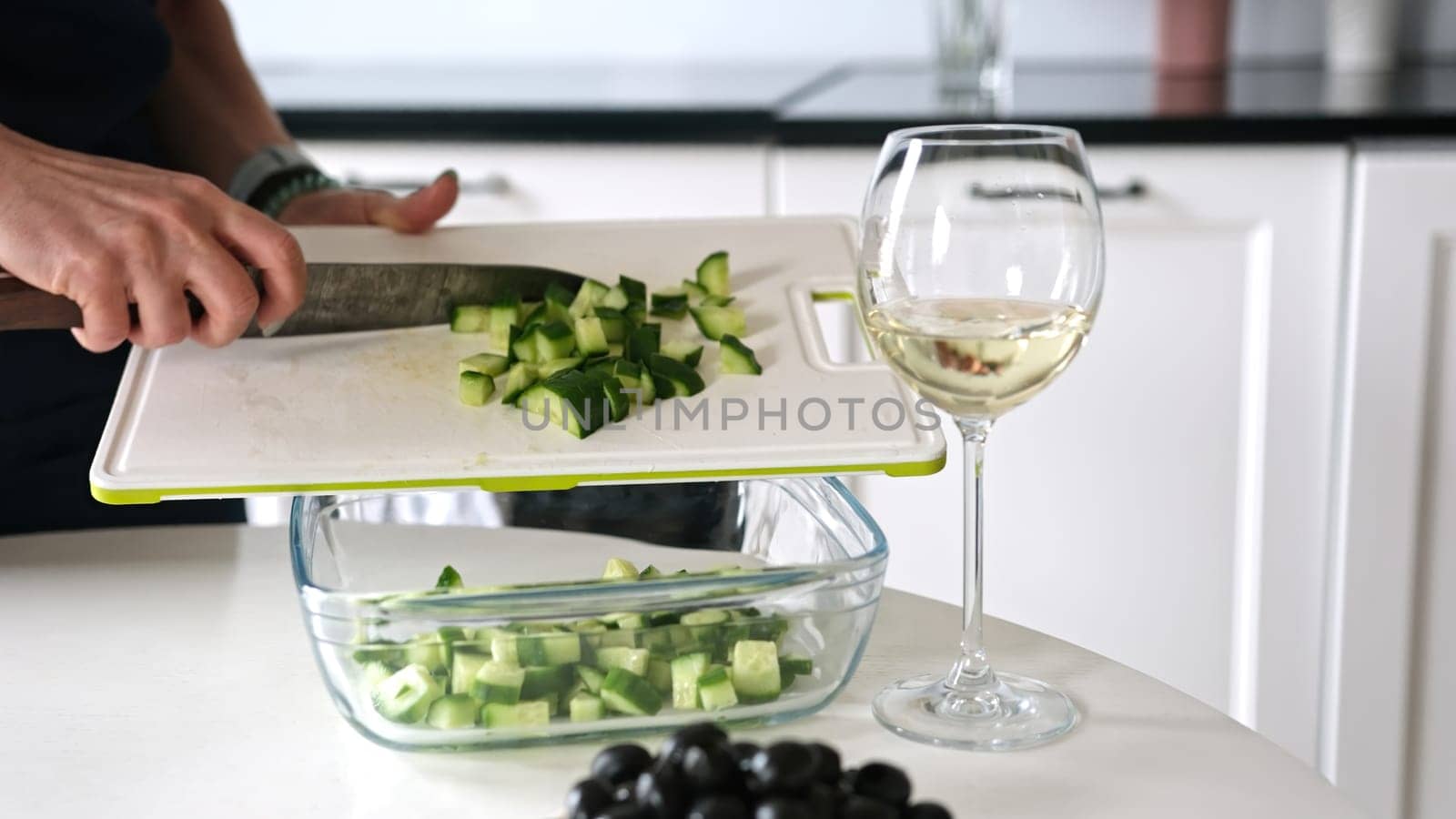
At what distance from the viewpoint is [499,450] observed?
819 millimetres

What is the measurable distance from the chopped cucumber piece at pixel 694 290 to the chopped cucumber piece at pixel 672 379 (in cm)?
17

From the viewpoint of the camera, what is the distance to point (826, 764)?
510 millimetres

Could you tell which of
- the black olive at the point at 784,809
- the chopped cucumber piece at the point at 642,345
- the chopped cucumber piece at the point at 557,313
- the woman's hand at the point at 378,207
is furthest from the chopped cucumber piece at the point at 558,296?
the black olive at the point at 784,809

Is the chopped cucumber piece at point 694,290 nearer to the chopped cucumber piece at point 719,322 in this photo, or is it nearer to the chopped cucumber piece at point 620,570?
the chopped cucumber piece at point 719,322

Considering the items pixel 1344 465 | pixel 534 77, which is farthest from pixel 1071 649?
pixel 534 77

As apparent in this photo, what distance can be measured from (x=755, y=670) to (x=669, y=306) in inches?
16.0

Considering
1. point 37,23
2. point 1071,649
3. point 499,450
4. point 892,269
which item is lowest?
point 1071,649

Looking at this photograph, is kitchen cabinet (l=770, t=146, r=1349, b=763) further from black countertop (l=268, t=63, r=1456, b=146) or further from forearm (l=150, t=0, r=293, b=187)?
forearm (l=150, t=0, r=293, b=187)

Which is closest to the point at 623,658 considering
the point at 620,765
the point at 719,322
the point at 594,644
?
the point at 594,644

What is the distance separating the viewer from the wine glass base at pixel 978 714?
69 centimetres

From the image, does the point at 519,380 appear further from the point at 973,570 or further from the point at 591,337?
the point at 973,570

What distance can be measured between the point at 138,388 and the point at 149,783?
31 cm

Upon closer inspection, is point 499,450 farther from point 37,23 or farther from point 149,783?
point 37,23

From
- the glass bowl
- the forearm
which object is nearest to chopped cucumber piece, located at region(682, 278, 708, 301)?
the glass bowl
